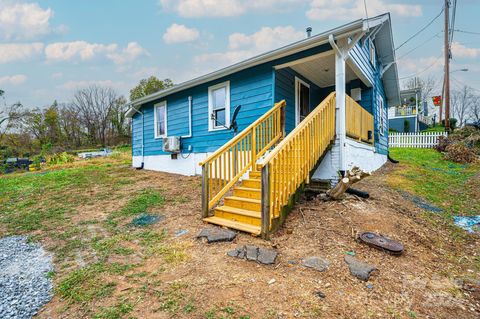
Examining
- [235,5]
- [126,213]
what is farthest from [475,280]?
[235,5]

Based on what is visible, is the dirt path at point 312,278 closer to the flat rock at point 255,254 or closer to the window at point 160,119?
the flat rock at point 255,254

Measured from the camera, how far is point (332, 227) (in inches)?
144

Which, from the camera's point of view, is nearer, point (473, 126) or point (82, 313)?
point (82, 313)

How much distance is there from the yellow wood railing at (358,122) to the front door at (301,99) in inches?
62.2

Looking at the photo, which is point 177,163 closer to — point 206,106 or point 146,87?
point 206,106

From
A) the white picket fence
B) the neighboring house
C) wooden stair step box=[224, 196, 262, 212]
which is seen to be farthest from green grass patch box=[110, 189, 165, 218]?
the neighboring house

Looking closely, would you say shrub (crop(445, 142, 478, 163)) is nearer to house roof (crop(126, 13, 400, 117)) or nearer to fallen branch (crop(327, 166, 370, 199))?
house roof (crop(126, 13, 400, 117))

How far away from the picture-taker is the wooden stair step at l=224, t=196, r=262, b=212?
13.5ft

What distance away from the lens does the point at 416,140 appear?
54.6ft

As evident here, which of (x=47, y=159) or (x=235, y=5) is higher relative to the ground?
(x=235, y=5)

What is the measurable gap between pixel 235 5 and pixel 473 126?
14749 millimetres

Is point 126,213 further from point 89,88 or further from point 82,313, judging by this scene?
point 89,88

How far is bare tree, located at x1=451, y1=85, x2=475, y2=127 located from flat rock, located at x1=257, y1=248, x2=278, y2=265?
160 feet

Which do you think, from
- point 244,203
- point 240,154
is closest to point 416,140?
point 240,154
